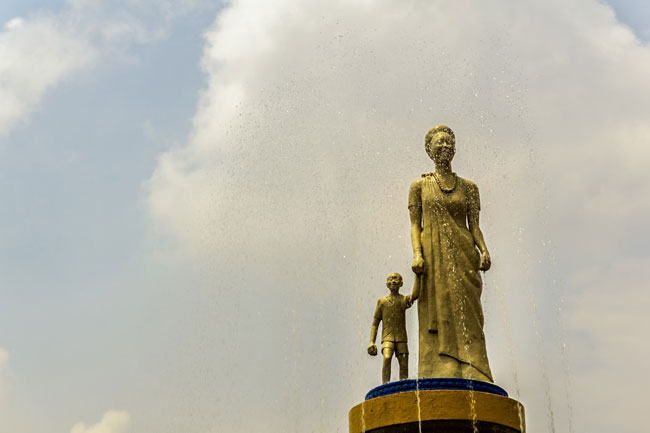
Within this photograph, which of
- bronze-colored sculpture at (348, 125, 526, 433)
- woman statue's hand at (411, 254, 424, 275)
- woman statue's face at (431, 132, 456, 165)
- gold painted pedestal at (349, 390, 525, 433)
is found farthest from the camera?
woman statue's face at (431, 132, 456, 165)

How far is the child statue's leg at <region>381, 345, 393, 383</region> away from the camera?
1260cm

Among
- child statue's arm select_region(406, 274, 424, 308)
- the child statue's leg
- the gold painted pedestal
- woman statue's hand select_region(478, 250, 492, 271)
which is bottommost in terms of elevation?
the gold painted pedestal

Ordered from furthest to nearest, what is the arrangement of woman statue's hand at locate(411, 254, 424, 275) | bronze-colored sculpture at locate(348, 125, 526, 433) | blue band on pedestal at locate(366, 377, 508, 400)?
woman statue's hand at locate(411, 254, 424, 275)
blue band on pedestal at locate(366, 377, 508, 400)
bronze-colored sculpture at locate(348, 125, 526, 433)

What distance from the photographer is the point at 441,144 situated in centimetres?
1305

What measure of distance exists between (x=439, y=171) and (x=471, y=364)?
10.8 feet

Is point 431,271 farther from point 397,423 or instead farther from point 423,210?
point 397,423

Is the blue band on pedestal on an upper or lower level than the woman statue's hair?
lower

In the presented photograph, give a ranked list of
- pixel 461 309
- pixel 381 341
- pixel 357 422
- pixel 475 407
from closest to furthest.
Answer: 1. pixel 475 407
2. pixel 357 422
3. pixel 461 309
4. pixel 381 341

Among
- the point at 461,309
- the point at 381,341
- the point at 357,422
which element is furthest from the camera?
the point at 381,341

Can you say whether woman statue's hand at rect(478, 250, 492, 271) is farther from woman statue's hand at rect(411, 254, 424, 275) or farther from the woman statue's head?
the woman statue's head

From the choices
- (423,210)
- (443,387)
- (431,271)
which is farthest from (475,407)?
(423,210)

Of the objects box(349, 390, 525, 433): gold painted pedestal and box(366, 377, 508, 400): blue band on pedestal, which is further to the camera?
Answer: box(366, 377, 508, 400): blue band on pedestal

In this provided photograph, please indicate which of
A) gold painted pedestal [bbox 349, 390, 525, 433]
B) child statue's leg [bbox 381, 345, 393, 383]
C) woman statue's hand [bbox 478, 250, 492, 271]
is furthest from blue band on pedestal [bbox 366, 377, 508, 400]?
woman statue's hand [bbox 478, 250, 492, 271]

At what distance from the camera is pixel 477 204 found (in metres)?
13.1
